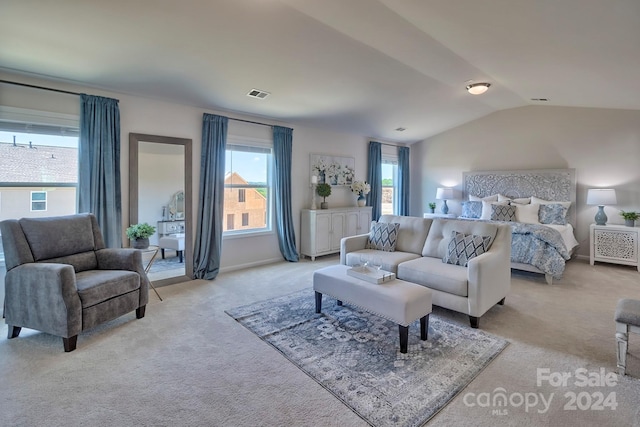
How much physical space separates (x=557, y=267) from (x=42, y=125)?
6401 mm

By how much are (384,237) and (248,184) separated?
7.88 ft

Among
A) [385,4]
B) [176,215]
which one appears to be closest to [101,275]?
[176,215]

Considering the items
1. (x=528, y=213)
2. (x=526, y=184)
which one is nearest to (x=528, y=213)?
(x=528, y=213)

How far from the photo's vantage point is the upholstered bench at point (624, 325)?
2.15 meters

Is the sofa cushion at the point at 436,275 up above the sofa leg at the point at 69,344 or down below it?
above

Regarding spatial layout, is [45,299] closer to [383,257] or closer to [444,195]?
[383,257]

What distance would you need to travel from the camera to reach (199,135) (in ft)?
15.0

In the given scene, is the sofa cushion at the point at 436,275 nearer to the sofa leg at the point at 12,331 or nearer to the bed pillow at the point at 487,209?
the bed pillow at the point at 487,209

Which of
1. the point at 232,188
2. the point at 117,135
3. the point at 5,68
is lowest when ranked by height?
the point at 232,188

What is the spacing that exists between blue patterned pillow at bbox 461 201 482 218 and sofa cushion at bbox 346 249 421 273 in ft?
10.2

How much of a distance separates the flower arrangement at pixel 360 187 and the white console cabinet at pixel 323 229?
1.41 feet

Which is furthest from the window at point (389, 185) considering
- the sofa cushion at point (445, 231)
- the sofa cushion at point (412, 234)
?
the sofa cushion at point (445, 231)

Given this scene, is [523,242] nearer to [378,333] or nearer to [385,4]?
[378,333]

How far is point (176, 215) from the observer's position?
4.38 m
